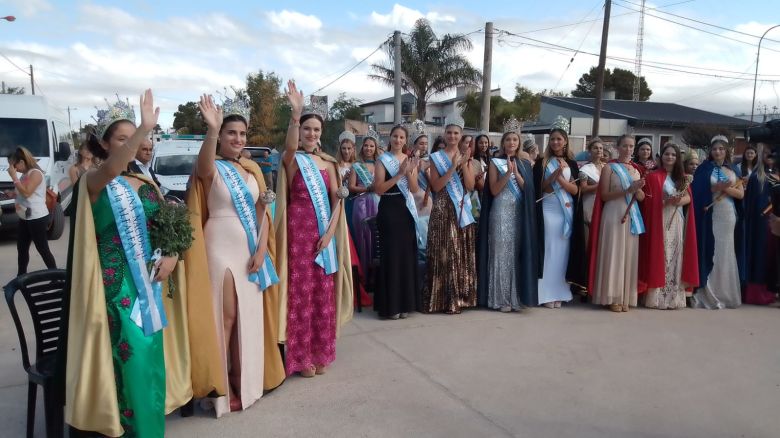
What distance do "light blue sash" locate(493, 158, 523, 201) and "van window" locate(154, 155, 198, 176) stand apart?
8.37 m

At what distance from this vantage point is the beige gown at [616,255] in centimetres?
570

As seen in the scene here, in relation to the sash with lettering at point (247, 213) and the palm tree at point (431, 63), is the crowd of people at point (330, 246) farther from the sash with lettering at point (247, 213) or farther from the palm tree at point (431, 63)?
the palm tree at point (431, 63)

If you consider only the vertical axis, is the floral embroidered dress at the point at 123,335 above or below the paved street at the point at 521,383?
above

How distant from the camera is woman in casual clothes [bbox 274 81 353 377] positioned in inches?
152

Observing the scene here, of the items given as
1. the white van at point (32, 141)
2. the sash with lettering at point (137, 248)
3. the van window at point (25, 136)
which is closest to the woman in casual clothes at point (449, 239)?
the sash with lettering at point (137, 248)

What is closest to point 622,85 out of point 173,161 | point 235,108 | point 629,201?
point 173,161

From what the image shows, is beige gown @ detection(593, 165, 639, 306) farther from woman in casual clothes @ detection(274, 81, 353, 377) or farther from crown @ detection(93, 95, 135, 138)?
crown @ detection(93, 95, 135, 138)

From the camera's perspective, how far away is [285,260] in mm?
3826

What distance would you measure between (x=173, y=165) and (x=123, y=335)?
10278 mm

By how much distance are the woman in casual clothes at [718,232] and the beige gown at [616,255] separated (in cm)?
91

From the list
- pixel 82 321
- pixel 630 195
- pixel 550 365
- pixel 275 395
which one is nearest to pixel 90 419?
pixel 82 321

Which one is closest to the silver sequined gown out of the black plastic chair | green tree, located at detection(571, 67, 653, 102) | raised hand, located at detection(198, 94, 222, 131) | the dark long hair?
the dark long hair

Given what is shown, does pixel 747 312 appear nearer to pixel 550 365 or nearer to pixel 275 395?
pixel 550 365

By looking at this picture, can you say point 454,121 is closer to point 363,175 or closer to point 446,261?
point 363,175
